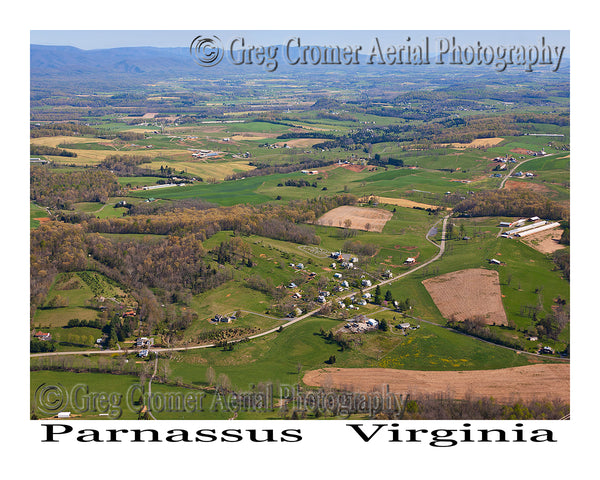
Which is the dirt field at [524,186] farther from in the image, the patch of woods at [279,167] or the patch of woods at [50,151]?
the patch of woods at [50,151]

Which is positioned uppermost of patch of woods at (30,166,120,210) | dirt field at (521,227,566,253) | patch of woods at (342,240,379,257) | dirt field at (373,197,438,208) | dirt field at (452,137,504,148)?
dirt field at (452,137,504,148)

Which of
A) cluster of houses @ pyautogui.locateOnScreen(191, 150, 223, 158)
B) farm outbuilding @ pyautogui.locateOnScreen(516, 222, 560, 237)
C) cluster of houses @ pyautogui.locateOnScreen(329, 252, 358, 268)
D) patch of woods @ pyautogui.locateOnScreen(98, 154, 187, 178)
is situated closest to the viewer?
cluster of houses @ pyautogui.locateOnScreen(329, 252, 358, 268)

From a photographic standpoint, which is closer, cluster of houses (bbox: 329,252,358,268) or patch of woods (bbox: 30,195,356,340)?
patch of woods (bbox: 30,195,356,340)

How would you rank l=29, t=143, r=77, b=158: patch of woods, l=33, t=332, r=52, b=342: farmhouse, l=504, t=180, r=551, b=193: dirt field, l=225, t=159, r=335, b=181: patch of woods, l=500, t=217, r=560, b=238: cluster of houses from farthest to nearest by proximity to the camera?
1. l=29, t=143, r=77, b=158: patch of woods
2. l=225, t=159, r=335, b=181: patch of woods
3. l=504, t=180, r=551, b=193: dirt field
4. l=500, t=217, r=560, b=238: cluster of houses
5. l=33, t=332, r=52, b=342: farmhouse

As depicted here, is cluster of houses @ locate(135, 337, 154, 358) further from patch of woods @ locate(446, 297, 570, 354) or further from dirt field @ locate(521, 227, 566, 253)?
dirt field @ locate(521, 227, 566, 253)

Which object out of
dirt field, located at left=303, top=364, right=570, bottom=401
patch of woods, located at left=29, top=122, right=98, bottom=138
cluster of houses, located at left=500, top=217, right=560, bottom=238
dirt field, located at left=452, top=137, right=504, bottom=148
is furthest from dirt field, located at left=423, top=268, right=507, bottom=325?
patch of woods, located at left=29, top=122, right=98, bottom=138

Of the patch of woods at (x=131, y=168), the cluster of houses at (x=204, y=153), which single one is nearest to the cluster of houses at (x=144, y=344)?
the patch of woods at (x=131, y=168)

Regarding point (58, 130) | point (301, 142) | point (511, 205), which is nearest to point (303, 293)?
point (511, 205)
